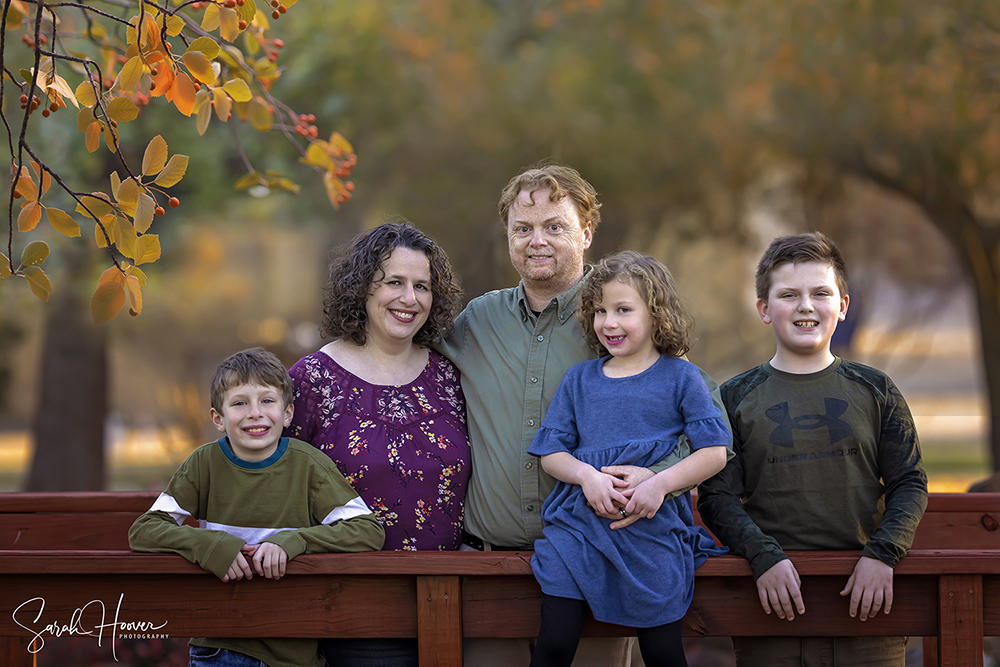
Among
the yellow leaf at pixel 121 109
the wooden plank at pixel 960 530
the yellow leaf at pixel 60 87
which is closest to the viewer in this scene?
the yellow leaf at pixel 121 109

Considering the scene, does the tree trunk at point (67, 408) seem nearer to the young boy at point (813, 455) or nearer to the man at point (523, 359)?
the man at point (523, 359)

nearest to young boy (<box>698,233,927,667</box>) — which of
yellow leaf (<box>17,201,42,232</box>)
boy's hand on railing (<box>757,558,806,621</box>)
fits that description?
boy's hand on railing (<box>757,558,806,621</box>)

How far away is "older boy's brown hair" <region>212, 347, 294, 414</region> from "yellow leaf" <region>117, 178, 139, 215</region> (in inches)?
28.4

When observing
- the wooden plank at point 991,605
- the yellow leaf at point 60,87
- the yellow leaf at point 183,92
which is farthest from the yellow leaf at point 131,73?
the wooden plank at point 991,605

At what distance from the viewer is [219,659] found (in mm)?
2662

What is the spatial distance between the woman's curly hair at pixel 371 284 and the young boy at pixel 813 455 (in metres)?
1.07

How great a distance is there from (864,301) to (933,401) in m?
15.1

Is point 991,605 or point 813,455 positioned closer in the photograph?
point 991,605

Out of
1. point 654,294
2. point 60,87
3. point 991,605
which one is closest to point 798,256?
point 654,294

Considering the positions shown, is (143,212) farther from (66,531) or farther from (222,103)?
(66,531)

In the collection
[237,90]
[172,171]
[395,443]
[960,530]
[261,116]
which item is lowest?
[960,530]

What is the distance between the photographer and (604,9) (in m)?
8.88

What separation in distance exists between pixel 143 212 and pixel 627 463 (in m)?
1.49

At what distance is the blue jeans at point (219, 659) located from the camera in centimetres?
264
